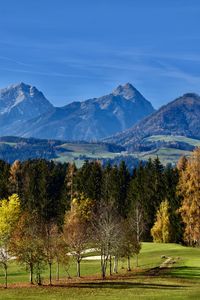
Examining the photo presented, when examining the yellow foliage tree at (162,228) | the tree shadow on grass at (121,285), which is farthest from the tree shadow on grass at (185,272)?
the yellow foliage tree at (162,228)

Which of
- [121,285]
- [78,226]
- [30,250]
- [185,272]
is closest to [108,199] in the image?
[78,226]

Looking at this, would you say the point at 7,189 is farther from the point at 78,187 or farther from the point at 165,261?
the point at 165,261

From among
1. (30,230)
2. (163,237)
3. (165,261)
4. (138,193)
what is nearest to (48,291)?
(30,230)

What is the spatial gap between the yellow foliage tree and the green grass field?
39784mm

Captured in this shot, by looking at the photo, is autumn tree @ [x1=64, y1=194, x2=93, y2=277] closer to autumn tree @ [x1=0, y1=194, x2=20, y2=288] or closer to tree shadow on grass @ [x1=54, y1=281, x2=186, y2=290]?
autumn tree @ [x1=0, y1=194, x2=20, y2=288]

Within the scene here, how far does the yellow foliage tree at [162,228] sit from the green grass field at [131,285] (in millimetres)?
39784

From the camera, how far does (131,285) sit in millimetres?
61062

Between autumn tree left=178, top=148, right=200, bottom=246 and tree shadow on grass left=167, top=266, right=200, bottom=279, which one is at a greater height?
autumn tree left=178, top=148, right=200, bottom=246

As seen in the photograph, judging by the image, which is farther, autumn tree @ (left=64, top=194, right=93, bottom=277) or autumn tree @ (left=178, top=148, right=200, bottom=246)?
autumn tree @ (left=178, top=148, right=200, bottom=246)

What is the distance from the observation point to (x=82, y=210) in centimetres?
13250

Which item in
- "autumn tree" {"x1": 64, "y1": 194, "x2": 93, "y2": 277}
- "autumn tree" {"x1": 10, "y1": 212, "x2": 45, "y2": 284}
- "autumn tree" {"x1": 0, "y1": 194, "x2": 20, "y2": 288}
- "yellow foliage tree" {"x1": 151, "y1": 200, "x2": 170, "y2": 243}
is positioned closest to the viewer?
"autumn tree" {"x1": 10, "y1": 212, "x2": 45, "y2": 284}

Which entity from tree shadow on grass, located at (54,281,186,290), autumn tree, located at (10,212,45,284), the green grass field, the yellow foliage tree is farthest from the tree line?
tree shadow on grass, located at (54,281,186,290)

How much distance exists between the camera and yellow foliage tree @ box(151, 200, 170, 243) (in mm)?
128250

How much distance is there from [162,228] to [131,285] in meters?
68.7
